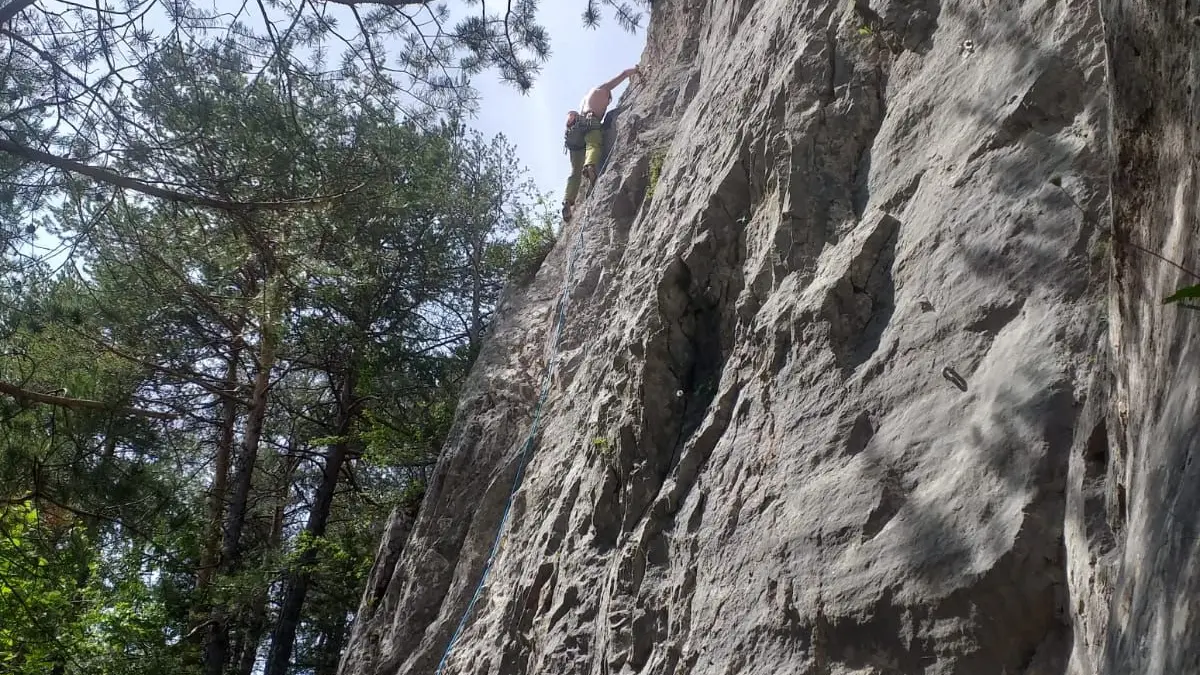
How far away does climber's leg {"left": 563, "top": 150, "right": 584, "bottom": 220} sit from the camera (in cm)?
1155

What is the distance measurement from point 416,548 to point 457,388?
408 centimetres

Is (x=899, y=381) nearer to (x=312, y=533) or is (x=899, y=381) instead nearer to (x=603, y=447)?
(x=603, y=447)

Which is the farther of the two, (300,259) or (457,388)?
(457,388)

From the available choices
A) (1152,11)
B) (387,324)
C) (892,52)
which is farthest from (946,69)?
(387,324)

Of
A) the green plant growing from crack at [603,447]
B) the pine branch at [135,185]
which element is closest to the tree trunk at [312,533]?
the pine branch at [135,185]

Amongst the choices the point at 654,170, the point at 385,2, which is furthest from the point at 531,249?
the point at 385,2

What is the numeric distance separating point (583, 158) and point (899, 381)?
9.00 m

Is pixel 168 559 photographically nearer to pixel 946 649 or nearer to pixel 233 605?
pixel 233 605

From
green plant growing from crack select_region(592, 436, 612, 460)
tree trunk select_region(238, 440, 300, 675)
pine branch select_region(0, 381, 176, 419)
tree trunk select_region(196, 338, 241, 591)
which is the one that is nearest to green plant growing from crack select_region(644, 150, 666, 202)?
green plant growing from crack select_region(592, 436, 612, 460)

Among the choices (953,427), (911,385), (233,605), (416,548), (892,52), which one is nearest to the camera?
(953,427)

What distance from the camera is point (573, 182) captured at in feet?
38.4

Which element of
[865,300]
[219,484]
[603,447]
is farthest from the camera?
[219,484]

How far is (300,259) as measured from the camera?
690 centimetres

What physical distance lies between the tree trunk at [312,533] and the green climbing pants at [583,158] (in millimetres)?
3796
